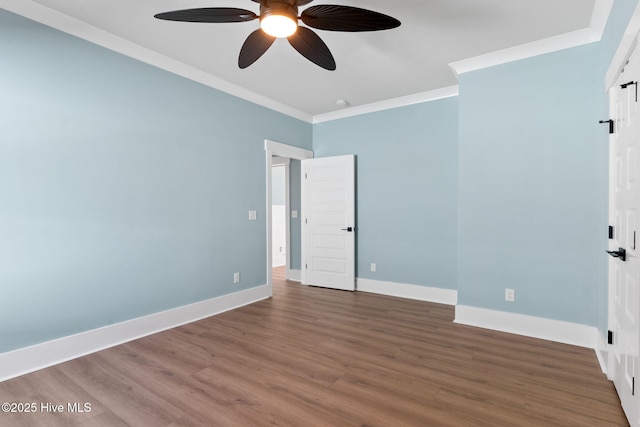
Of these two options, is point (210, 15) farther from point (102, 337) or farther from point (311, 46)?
point (102, 337)

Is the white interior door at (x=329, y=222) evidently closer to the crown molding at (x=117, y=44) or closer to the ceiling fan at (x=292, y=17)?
the crown molding at (x=117, y=44)

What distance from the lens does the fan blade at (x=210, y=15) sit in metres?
1.93

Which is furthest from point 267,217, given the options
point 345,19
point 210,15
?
point 345,19

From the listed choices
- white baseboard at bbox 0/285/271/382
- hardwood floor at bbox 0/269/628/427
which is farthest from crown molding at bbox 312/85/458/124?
white baseboard at bbox 0/285/271/382

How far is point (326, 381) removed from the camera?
88.9 inches

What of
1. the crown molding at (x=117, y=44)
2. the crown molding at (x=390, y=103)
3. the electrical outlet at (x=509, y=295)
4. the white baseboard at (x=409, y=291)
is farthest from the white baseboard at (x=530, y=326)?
the crown molding at (x=117, y=44)

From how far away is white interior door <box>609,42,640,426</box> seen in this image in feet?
5.42

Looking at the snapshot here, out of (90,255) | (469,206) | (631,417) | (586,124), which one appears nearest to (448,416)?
(631,417)

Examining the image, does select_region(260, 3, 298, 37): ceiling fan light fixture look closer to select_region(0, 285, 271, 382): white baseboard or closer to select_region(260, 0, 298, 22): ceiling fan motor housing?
select_region(260, 0, 298, 22): ceiling fan motor housing

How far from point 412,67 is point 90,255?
11.8 ft

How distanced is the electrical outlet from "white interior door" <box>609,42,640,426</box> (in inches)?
36.4

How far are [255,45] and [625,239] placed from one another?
270 cm

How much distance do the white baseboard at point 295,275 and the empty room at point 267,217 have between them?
3.81 ft

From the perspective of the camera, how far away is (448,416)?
6.12 ft
